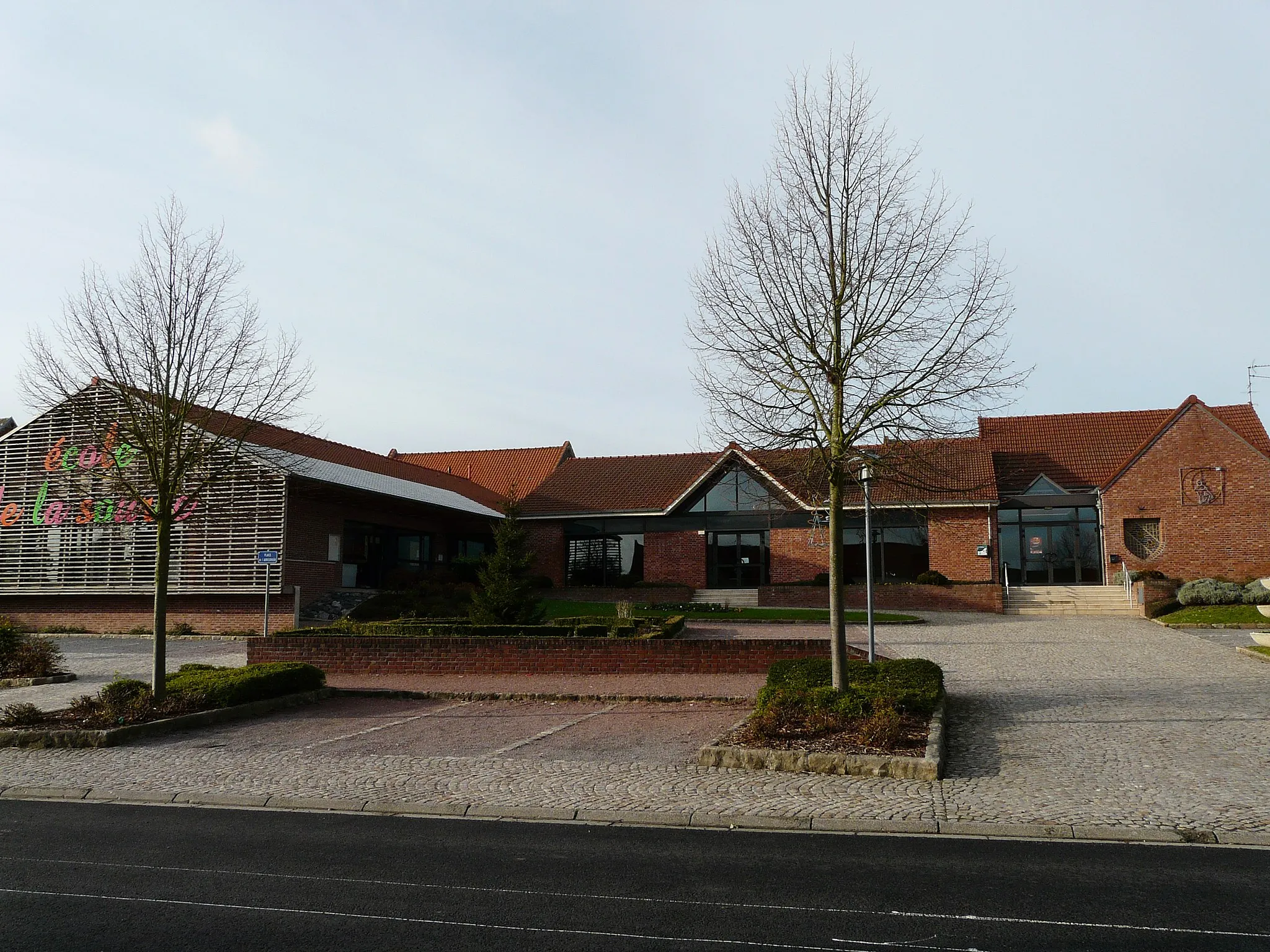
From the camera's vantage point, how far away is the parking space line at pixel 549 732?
36.9 ft

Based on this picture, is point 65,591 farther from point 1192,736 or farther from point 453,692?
point 1192,736

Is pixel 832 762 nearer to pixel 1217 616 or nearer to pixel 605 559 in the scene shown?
pixel 1217 616

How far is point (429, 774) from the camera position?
10.0 metres

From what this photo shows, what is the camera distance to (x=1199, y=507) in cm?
3216

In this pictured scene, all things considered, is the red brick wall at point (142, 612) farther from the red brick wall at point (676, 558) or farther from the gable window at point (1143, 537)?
the gable window at point (1143, 537)

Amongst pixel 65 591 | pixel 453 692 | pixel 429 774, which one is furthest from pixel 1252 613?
pixel 65 591

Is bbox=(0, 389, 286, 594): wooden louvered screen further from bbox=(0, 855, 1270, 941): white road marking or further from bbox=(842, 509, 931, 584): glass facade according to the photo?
bbox=(0, 855, 1270, 941): white road marking

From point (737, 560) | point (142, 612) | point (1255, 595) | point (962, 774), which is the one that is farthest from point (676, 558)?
point (962, 774)

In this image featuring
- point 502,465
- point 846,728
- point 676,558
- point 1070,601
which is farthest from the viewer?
point 502,465

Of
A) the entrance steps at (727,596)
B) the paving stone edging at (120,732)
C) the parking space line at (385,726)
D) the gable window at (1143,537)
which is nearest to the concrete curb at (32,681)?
the paving stone edging at (120,732)

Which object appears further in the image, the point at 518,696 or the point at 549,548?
the point at 549,548

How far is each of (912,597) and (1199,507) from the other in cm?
995

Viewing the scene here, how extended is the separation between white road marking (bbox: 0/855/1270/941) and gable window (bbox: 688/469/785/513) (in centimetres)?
2956

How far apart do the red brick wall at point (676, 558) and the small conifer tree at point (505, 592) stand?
14.8 m
